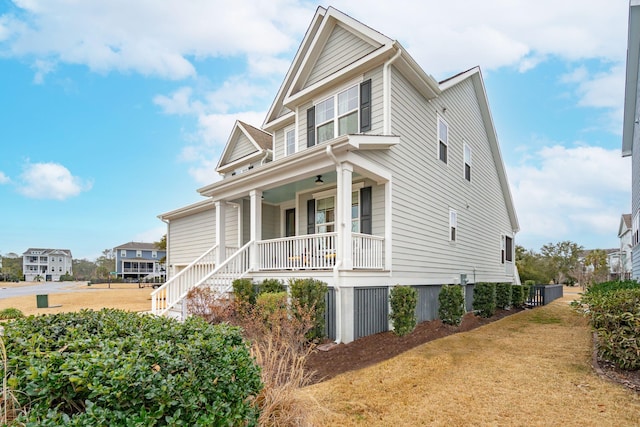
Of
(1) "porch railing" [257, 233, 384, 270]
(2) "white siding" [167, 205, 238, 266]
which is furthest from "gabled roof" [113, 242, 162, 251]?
(1) "porch railing" [257, 233, 384, 270]

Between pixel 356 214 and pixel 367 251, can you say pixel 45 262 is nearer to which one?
pixel 356 214

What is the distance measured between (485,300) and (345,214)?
7601mm

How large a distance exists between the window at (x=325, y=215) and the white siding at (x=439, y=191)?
7.09 feet

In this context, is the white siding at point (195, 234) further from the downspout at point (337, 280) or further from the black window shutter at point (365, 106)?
the downspout at point (337, 280)

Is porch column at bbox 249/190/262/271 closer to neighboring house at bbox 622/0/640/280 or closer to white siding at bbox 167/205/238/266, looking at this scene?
white siding at bbox 167/205/238/266

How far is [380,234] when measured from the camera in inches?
386

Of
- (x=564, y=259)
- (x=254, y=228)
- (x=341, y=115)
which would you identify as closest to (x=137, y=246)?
(x=564, y=259)

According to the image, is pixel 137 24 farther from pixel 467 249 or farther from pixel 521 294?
pixel 521 294

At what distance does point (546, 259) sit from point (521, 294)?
30759 millimetres

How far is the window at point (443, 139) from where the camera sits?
41.0 ft

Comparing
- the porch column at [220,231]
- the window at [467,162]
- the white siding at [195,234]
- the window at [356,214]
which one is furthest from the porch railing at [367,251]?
the window at [467,162]

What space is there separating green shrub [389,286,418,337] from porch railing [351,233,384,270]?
0.84 metres

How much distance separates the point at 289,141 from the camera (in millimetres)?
13609

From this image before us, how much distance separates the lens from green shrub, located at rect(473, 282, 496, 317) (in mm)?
13016
